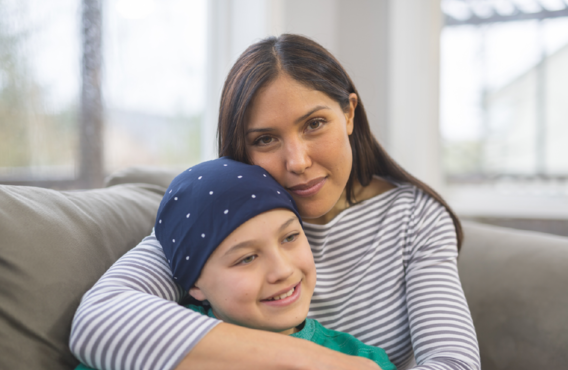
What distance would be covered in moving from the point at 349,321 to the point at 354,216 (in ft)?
0.84

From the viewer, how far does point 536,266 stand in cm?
103

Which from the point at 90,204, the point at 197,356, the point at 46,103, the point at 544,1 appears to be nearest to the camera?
the point at 197,356

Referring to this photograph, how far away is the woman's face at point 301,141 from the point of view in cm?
86

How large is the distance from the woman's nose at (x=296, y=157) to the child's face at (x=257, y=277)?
13 centimetres

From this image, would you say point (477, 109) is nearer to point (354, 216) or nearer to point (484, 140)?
point (484, 140)

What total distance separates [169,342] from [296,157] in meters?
0.43

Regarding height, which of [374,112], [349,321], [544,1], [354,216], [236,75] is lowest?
[349,321]

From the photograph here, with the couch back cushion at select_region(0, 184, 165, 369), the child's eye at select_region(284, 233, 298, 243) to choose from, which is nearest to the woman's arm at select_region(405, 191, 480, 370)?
the child's eye at select_region(284, 233, 298, 243)

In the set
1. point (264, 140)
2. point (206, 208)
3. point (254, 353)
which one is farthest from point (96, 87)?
point (254, 353)

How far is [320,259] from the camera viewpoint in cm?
104

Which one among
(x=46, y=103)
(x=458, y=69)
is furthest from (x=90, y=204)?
(x=458, y=69)

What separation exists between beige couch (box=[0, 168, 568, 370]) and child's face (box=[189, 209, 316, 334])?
234 millimetres

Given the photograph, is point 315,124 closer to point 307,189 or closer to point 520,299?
point 307,189

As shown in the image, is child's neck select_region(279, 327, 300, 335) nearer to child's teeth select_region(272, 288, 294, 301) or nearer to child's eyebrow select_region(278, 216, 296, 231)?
child's teeth select_region(272, 288, 294, 301)
